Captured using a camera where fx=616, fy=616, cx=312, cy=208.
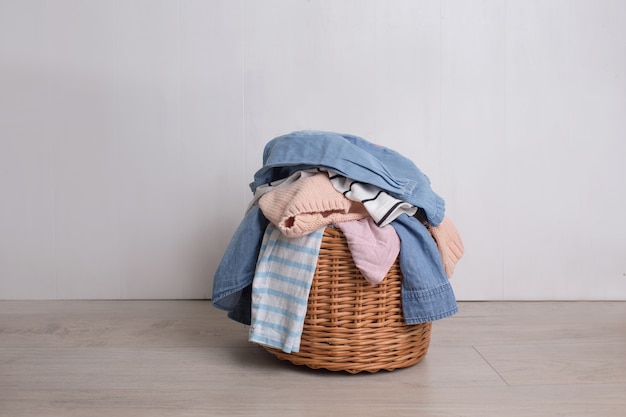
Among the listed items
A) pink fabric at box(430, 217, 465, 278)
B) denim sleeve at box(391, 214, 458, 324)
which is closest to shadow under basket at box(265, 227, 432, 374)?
denim sleeve at box(391, 214, 458, 324)

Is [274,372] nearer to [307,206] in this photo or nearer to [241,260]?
[241,260]

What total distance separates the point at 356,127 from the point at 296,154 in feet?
2.28

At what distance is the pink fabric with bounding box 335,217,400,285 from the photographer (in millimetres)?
1221

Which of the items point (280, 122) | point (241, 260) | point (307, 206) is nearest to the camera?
point (307, 206)

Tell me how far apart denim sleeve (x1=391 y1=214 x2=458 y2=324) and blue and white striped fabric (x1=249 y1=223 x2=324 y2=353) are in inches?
7.1

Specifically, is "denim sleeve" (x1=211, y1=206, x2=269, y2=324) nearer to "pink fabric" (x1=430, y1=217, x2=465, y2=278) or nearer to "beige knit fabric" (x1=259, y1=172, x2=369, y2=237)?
"beige knit fabric" (x1=259, y1=172, x2=369, y2=237)

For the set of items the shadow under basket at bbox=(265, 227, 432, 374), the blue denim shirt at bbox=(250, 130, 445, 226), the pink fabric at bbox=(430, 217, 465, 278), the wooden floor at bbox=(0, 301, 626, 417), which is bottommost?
the wooden floor at bbox=(0, 301, 626, 417)

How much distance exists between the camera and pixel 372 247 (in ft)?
4.03

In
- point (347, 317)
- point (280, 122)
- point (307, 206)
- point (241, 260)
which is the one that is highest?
point (280, 122)

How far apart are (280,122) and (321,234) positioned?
0.79 meters

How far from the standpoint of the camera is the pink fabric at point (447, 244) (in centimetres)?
136

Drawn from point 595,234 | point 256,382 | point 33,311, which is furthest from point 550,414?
point 33,311

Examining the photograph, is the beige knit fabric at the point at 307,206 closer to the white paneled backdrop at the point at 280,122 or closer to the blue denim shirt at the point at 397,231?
the blue denim shirt at the point at 397,231

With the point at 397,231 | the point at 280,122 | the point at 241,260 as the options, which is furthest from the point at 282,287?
the point at 280,122
